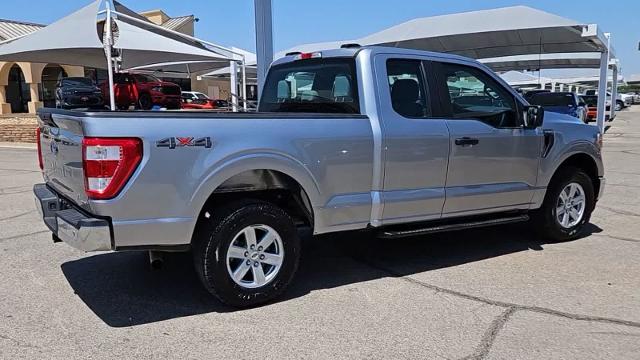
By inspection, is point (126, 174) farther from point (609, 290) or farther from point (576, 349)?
point (609, 290)

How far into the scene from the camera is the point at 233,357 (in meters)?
3.44

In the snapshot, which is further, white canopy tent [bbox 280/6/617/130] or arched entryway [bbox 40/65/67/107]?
arched entryway [bbox 40/65/67/107]

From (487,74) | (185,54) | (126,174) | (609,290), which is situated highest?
(185,54)

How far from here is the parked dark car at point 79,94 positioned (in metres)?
19.5

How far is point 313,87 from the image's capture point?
5.19 m

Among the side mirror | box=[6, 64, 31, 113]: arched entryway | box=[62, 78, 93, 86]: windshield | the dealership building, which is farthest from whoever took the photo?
box=[6, 64, 31, 113]: arched entryway

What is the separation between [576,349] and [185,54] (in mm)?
15970

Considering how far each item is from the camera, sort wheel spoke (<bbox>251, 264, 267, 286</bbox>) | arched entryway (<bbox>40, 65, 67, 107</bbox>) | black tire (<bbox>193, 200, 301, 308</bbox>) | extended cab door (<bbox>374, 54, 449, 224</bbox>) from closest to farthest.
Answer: black tire (<bbox>193, 200, 301, 308</bbox>), wheel spoke (<bbox>251, 264, 267, 286</bbox>), extended cab door (<bbox>374, 54, 449, 224</bbox>), arched entryway (<bbox>40, 65, 67, 107</bbox>)

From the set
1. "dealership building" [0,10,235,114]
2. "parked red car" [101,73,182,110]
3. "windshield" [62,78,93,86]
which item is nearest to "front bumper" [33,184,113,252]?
"parked red car" [101,73,182,110]

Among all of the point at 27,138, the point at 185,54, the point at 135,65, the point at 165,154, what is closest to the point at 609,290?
the point at 165,154

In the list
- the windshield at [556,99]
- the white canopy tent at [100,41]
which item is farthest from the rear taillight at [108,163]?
the windshield at [556,99]

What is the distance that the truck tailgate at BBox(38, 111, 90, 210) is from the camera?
3.72 meters

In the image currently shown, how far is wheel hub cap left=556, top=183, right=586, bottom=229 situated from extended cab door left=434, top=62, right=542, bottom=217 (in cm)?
63

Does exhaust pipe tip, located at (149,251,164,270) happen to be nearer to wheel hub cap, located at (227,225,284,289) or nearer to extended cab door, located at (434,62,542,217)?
wheel hub cap, located at (227,225,284,289)
